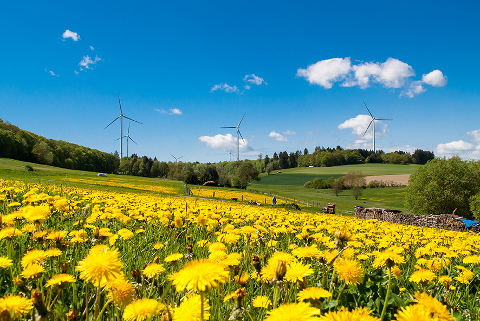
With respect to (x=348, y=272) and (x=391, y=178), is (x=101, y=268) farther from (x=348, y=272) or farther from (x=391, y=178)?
(x=391, y=178)

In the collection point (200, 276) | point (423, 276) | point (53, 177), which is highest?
point (200, 276)

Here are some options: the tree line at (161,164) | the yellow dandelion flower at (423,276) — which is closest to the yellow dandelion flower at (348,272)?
the yellow dandelion flower at (423,276)

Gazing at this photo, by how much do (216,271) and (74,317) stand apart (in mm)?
922

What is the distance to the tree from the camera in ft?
115

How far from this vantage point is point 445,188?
1411 inches

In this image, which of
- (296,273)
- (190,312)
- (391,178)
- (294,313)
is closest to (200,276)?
(190,312)

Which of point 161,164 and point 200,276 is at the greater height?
point 161,164

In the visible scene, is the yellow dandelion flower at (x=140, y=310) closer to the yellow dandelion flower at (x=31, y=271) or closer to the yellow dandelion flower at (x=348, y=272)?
the yellow dandelion flower at (x=31, y=271)

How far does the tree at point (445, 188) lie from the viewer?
3512cm

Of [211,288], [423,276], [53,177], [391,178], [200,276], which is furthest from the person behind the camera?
[391,178]

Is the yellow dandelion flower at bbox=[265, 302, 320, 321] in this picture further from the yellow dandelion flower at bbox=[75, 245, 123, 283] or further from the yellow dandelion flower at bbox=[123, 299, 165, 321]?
the yellow dandelion flower at bbox=[75, 245, 123, 283]

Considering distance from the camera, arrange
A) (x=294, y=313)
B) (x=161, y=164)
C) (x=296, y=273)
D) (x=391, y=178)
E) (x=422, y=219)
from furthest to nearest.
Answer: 1. (x=161, y=164)
2. (x=391, y=178)
3. (x=422, y=219)
4. (x=296, y=273)
5. (x=294, y=313)

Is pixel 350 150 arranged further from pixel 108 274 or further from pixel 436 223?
pixel 108 274

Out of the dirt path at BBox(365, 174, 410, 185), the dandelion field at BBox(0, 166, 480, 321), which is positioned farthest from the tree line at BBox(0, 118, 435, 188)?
the dirt path at BBox(365, 174, 410, 185)
